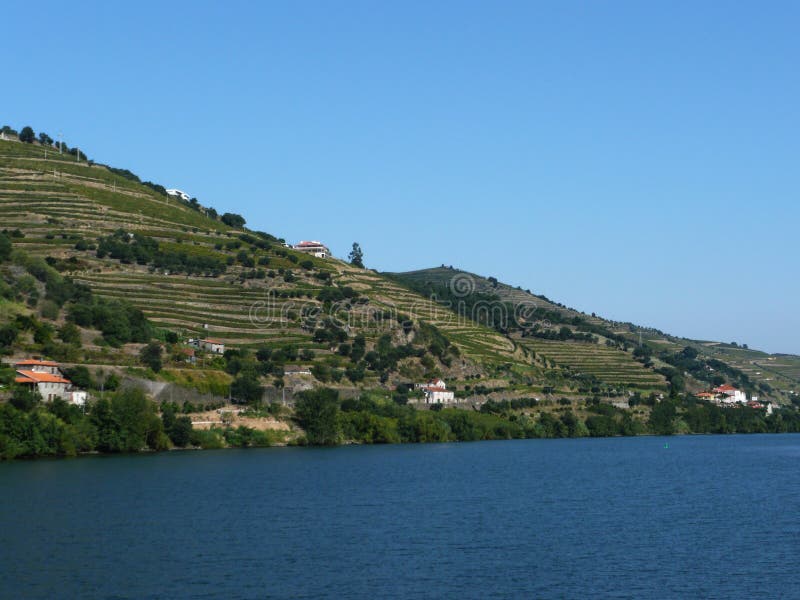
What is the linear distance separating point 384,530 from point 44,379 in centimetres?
5075

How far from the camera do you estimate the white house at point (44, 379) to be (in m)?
89.4

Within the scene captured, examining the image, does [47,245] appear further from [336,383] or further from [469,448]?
[469,448]

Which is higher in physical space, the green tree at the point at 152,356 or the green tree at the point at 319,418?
the green tree at the point at 152,356

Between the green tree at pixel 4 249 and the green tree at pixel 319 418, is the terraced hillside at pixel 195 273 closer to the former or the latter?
the green tree at pixel 4 249

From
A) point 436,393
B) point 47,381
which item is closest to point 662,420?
point 436,393

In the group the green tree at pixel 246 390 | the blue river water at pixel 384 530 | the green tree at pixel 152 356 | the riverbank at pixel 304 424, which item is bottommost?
the blue river water at pixel 384 530

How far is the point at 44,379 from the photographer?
3561 inches

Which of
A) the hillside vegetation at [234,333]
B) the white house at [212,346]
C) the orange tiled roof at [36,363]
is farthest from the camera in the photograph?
the white house at [212,346]

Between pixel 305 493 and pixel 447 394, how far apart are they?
251 ft

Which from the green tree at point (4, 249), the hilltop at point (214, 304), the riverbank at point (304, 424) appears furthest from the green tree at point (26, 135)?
the riverbank at point (304, 424)

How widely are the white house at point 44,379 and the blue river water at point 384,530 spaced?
1155cm

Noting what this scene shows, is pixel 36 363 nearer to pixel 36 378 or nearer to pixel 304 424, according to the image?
pixel 36 378

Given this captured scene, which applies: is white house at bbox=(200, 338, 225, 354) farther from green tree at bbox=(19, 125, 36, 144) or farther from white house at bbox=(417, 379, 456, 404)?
green tree at bbox=(19, 125, 36, 144)

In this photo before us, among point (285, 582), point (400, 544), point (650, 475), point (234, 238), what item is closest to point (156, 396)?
point (650, 475)
